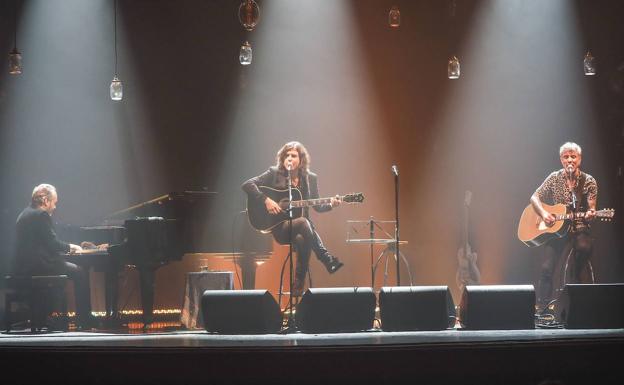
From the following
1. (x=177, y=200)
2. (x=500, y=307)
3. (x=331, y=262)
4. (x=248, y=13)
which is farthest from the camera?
(x=177, y=200)

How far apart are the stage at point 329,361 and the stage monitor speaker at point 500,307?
3.56 ft

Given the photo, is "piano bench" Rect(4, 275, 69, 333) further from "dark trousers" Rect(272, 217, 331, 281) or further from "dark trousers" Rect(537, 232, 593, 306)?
"dark trousers" Rect(537, 232, 593, 306)

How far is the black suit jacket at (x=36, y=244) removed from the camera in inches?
308

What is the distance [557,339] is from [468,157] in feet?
17.4

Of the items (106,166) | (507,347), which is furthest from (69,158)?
(507,347)

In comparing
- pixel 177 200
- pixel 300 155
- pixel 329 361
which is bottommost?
pixel 329 361

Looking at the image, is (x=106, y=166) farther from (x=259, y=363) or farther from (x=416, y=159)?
(x=259, y=363)

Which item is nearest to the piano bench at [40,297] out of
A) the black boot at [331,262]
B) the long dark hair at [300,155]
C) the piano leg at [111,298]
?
the piano leg at [111,298]

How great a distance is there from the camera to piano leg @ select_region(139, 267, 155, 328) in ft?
24.4

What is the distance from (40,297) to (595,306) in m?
4.91

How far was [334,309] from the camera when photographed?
615 centimetres

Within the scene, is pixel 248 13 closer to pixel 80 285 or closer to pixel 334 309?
pixel 334 309

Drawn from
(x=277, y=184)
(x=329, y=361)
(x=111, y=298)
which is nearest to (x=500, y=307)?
(x=329, y=361)

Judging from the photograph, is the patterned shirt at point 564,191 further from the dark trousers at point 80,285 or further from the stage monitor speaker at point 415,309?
the dark trousers at point 80,285
